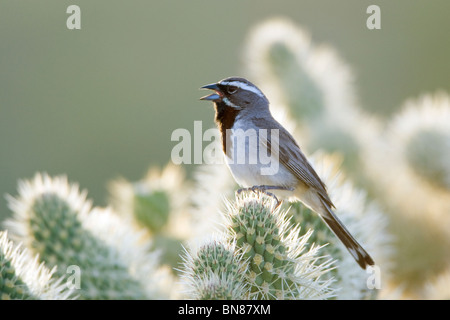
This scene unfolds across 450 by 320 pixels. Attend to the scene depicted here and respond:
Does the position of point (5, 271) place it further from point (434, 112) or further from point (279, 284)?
point (434, 112)

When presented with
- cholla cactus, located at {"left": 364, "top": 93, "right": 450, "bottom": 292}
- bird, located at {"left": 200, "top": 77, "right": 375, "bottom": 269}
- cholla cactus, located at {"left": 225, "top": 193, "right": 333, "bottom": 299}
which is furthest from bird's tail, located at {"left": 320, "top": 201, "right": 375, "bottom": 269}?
cholla cactus, located at {"left": 364, "top": 93, "right": 450, "bottom": 292}

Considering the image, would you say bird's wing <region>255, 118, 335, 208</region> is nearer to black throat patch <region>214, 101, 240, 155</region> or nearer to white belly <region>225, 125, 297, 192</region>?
white belly <region>225, 125, 297, 192</region>

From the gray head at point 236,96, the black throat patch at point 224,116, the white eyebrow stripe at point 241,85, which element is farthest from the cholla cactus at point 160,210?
the white eyebrow stripe at point 241,85

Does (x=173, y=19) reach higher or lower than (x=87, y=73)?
higher

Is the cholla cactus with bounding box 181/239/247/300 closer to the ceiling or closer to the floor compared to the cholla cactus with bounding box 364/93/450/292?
closer to the floor

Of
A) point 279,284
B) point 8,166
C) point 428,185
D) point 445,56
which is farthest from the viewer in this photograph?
point 445,56

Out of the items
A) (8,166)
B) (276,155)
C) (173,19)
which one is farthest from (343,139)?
(173,19)
